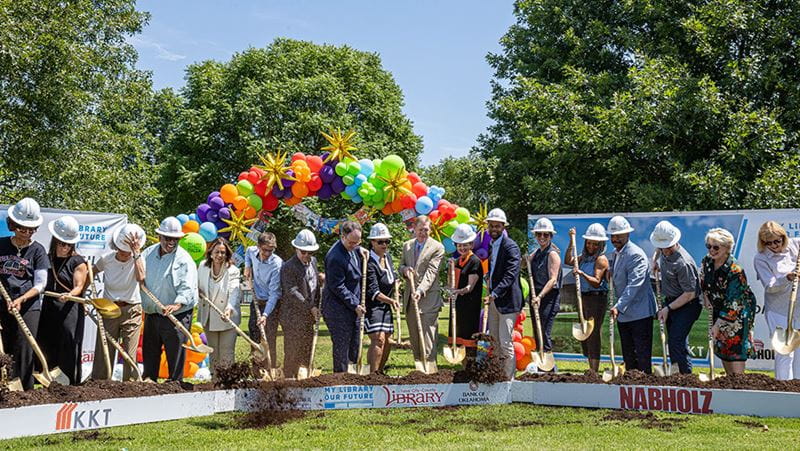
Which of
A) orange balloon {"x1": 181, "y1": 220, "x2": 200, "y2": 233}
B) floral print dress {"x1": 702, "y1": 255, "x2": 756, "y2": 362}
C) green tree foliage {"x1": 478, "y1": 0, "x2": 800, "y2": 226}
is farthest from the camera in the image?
green tree foliage {"x1": 478, "y1": 0, "x2": 800, "y2": 226}

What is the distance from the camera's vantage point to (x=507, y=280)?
8273mm

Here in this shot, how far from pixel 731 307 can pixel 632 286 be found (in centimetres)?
101

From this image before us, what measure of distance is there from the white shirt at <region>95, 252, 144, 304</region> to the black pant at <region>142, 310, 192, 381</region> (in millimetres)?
286

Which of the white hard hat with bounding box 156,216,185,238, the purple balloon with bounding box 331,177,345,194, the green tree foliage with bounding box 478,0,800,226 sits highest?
the green tree foliage with bounding box 478,0,800,226

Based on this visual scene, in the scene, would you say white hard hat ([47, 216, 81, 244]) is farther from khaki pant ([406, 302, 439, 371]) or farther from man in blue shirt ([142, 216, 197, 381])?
khaki pant ([406, 302, 439, 371])

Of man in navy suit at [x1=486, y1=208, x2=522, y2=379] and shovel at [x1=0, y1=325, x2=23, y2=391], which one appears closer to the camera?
shovel at [x1=0, y1=325, x2=23, y2=391]

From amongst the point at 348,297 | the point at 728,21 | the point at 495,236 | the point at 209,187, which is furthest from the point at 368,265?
the point at 209,187

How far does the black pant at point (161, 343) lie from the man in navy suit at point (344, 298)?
1.55m

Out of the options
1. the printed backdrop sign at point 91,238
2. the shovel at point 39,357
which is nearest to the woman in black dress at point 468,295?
the shovel at point 39,357

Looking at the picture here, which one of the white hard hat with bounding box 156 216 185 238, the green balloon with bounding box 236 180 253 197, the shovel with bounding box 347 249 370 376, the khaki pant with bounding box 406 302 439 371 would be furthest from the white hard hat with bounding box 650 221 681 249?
the green balloon with bounding box 236 180 253 197

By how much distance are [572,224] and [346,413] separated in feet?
17.0

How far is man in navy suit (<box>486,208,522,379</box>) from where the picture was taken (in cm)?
826

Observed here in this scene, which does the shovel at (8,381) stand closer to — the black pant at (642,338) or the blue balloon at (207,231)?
the blue balloon at (207,231)

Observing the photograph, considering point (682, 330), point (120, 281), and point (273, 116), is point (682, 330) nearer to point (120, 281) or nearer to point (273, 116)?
point (120, 281)
